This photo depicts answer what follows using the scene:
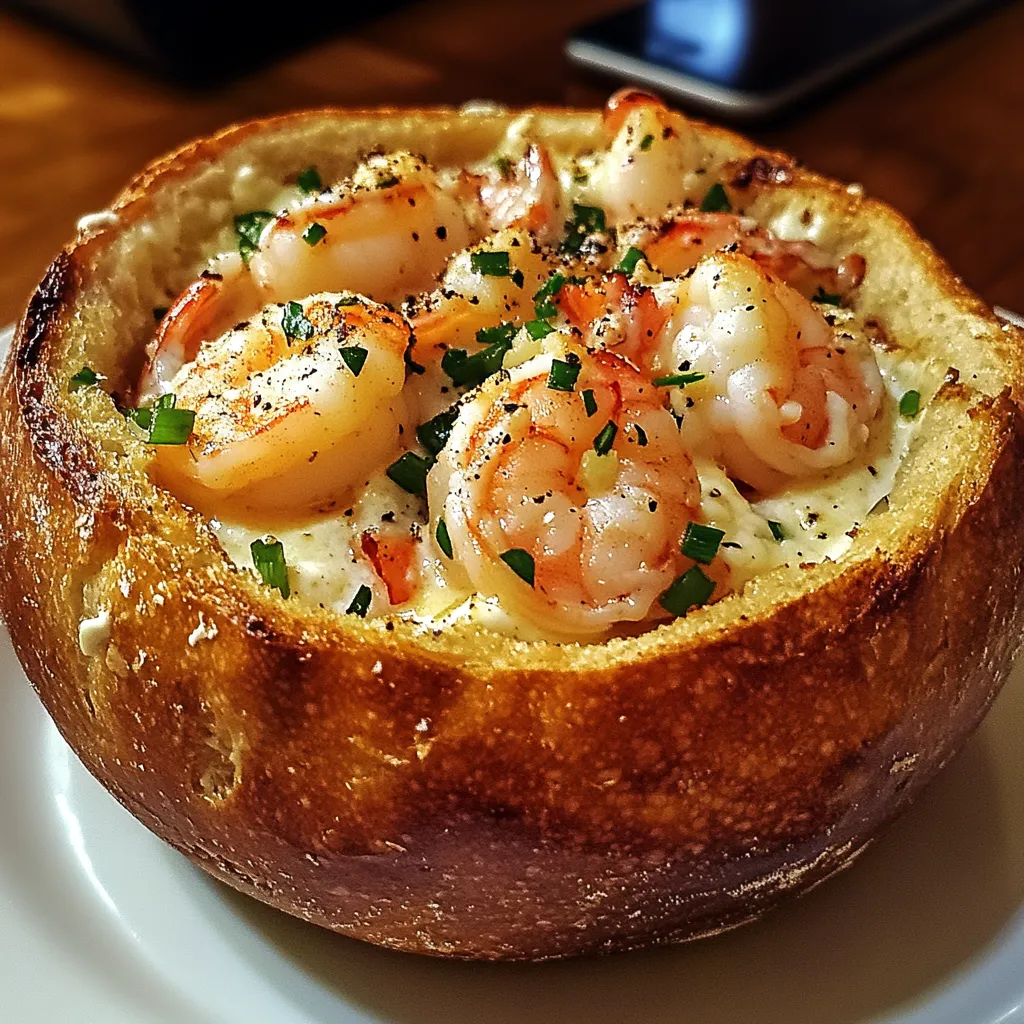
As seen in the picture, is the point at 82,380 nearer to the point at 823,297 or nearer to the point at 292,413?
the point at 292,413

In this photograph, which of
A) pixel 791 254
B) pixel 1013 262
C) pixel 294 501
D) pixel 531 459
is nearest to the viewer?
pixel 531 459

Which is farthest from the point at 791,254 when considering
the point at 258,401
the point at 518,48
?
the point at 518,48

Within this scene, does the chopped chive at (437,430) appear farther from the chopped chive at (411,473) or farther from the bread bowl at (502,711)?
the bread bowl at (502,711)

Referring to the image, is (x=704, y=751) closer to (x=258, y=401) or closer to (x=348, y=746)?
(x=348, y=746)

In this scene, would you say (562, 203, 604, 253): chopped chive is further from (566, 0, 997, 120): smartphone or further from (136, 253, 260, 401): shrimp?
(566, 0, 997, 120): smartphone

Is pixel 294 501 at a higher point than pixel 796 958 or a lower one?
higher
